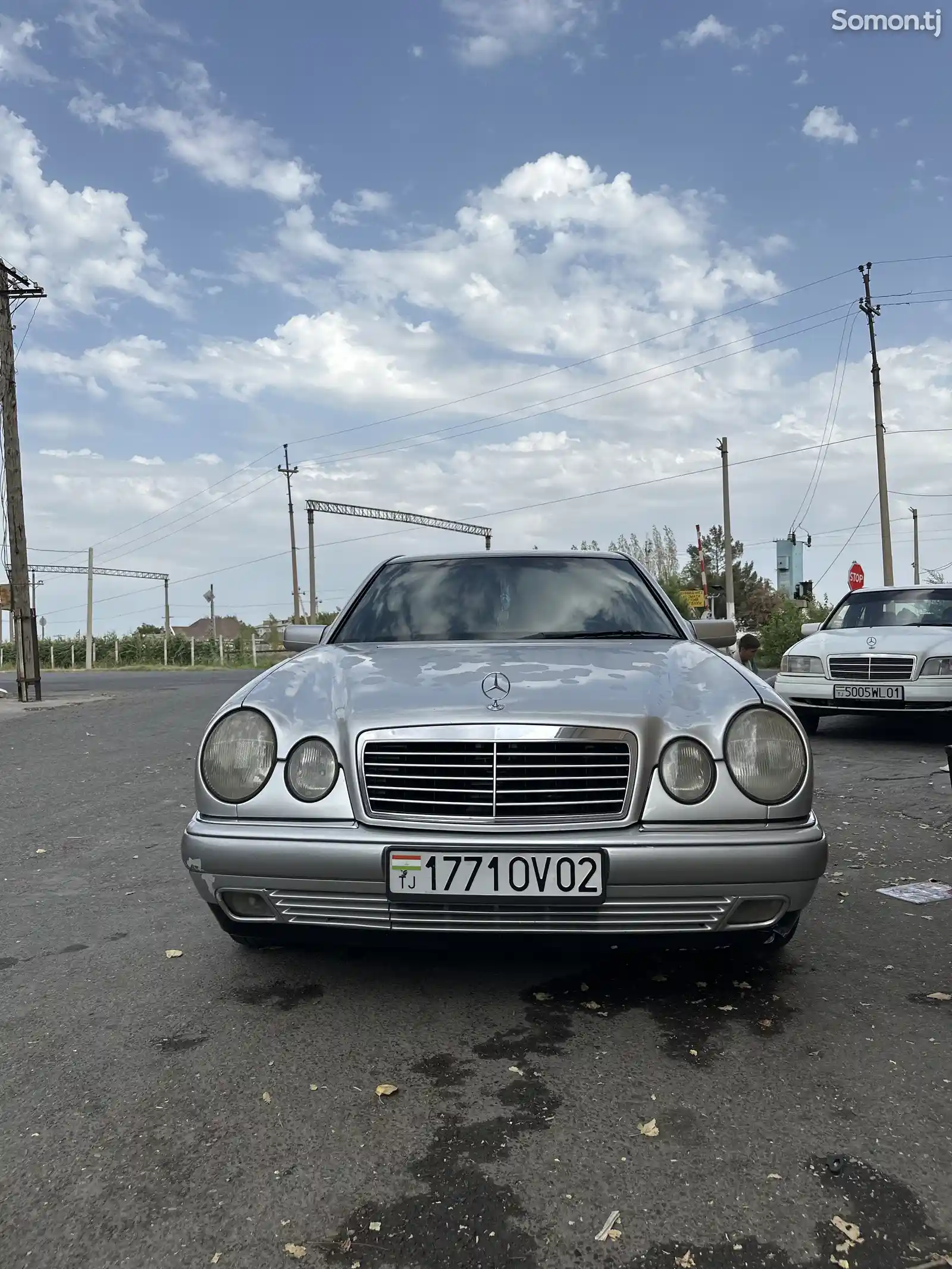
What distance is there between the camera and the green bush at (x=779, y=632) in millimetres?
25531

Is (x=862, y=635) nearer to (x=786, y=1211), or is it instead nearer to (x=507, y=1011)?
(x=507, y=1011)

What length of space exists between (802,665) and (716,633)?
17.4 ft

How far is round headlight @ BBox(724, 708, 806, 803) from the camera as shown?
2.84 meters

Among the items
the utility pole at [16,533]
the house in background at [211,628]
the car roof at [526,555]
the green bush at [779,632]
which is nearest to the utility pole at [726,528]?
the green bush at [779,632]

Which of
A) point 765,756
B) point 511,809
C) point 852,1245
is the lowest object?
point 852,1245

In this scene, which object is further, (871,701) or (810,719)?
(810,719)

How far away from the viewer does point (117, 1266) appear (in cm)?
179

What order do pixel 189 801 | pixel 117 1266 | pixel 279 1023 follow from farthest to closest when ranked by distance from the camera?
pixel 189 801 < pixel 279 1023 < pixel 117 1266

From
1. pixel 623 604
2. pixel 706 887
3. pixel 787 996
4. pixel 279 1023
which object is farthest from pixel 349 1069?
pixel 623 604

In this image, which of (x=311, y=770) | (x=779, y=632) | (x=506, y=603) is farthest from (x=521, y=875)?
(x=779, y=632)

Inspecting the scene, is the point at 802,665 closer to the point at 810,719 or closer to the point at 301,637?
the point at 810,719

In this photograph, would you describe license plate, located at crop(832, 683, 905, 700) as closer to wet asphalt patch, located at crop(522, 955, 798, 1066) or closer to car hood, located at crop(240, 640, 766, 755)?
car hood, located at crop(240, 640, 766, 755)

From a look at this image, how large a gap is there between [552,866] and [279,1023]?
0.94 m

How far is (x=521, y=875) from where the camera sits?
2666 millimetres
